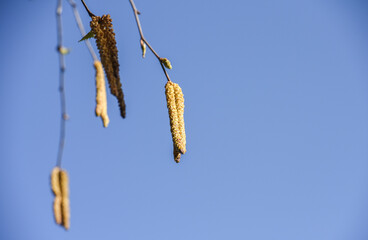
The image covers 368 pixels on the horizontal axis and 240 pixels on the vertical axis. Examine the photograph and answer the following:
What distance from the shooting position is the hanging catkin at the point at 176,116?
2386mm

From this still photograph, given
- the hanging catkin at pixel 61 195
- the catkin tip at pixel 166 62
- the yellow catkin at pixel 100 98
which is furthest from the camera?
the catkin tip at pixel 166 62

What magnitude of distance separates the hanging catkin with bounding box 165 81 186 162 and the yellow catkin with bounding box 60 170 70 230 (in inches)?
33.1

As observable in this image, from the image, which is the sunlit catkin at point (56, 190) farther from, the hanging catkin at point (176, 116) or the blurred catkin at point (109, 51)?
the hanging catkin at point (176, 116)

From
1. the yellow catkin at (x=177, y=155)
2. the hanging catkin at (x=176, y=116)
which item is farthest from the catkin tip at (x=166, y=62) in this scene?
the yellow catkin at (x=177, y=155)

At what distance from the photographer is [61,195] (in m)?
1.62

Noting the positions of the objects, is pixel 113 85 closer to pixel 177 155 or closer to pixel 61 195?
pixel 177 155

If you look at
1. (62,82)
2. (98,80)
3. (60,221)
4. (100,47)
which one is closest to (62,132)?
(62,82)

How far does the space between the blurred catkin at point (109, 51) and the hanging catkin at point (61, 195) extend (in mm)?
642

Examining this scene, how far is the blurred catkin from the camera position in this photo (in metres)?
2.22

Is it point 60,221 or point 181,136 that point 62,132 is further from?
point 181,136

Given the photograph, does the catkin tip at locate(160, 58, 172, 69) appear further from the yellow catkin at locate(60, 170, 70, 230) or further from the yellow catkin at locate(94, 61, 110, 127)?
the yellow catkin at locate(60, 170, 70, 230)

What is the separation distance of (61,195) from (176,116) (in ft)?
3.11

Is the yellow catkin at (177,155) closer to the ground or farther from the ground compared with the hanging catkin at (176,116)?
closer to the ground

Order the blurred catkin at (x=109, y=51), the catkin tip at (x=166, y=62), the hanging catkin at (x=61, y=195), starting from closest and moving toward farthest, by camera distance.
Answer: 1. the hanging catkin at (x=61, y=195)
2. the blurred catkin at (x=109, y=51)
3. the catkin tip at (x=166, y=62)
